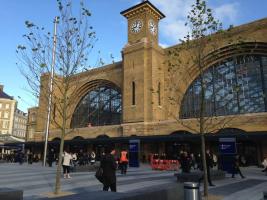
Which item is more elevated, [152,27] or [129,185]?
[152,27]

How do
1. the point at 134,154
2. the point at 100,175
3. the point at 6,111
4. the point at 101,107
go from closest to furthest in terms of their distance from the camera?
the point at 100,175 → the point at 134,154 → the point at 101,107 → the point at 6,111

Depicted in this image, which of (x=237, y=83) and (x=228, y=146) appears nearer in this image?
(x=228, y=146)

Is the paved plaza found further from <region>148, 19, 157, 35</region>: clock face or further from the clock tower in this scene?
<region>148, 19, 157, 35</region>: clock face

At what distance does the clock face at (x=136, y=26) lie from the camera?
4172 cm

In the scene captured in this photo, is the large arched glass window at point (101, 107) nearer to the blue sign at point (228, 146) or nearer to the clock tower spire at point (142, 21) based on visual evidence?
the clock tower spire at point (142, 21)

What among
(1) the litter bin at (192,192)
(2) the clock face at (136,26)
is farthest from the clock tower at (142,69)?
(1) the litter bin at (192,192)

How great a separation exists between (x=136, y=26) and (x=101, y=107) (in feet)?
46.4

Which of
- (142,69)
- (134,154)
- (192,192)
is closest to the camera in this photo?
(192,192)

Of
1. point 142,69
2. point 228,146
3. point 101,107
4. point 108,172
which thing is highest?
point 142,69

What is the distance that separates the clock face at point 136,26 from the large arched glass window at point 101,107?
9639mm

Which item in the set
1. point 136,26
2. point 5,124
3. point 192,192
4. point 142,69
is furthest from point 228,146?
point 5,124

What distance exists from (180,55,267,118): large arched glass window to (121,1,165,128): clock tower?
4811 mm

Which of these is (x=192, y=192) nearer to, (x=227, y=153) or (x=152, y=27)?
(x=227, y=153)

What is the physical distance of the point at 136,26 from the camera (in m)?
42.2
